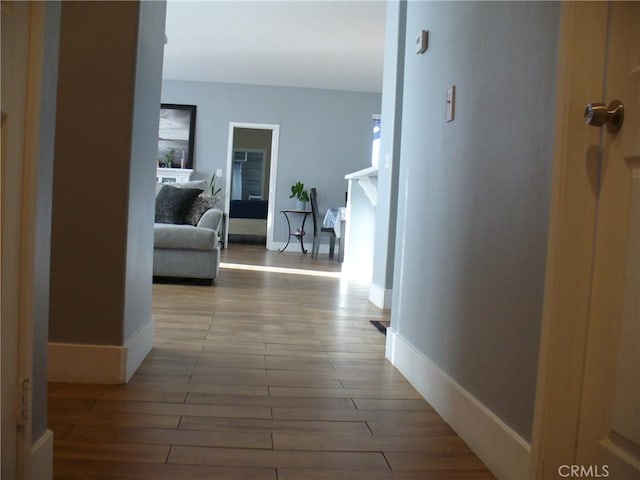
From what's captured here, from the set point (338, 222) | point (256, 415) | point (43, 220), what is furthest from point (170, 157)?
point (43, 220)

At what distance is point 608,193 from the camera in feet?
4.07

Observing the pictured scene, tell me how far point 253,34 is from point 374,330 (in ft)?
14.4

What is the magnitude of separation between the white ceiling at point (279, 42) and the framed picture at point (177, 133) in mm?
498

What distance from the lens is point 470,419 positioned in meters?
1.75

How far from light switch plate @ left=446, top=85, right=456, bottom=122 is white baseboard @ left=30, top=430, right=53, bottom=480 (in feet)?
5.13

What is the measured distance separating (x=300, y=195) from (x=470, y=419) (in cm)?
794

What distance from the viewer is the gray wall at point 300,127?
9492mm

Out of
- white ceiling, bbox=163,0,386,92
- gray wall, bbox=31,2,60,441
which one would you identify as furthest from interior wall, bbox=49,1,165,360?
white ceiling, bbox=163,0,386,92

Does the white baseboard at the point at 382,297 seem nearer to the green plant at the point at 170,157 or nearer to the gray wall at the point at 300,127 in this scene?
the gray wall at the point at 300,127

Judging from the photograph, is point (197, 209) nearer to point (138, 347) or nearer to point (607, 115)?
point (138, 347)

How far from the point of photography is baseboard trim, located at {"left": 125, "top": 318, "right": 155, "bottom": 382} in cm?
223

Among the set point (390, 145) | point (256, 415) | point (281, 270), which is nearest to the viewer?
point (256, 415)

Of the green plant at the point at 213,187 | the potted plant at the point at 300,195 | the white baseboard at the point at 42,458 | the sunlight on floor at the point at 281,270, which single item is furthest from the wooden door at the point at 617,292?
the green plant at the point at 213,187

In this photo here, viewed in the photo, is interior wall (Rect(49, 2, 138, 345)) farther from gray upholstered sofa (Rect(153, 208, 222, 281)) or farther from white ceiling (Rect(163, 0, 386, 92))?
white ceiling (Rect(163, 0, 386, 92))
